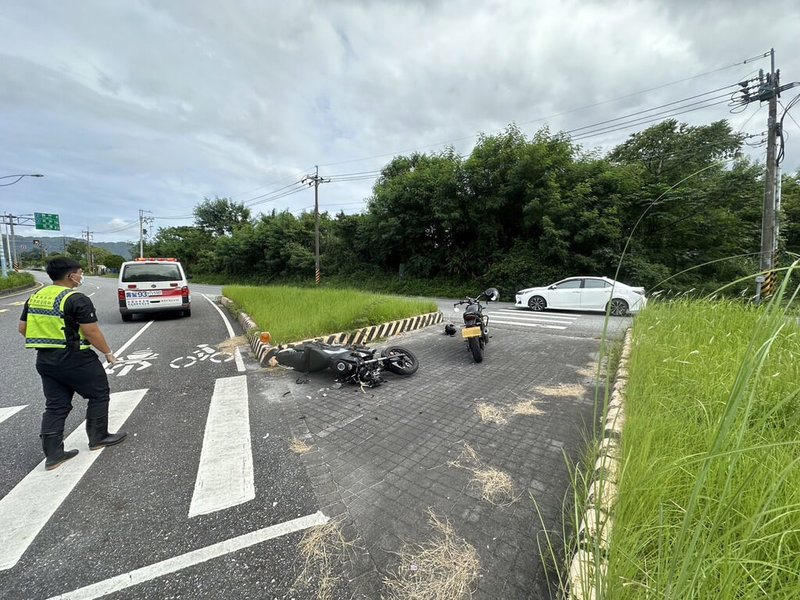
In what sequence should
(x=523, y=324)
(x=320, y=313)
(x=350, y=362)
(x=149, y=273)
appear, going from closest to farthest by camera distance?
(x=350, y=362) < (x=320, y=313) < (x=523, y=324) < (x=149, y=273)

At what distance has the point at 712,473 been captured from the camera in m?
1.82

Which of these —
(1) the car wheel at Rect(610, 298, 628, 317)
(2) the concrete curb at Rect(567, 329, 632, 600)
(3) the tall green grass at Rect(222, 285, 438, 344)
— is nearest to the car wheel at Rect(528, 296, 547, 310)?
(1) the car wheel at Rect(610, 298, 628, 317)

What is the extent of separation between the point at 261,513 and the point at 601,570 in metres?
2.04

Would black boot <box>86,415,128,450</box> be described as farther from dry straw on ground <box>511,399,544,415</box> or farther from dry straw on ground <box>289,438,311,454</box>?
dry straw on ground <box>511,399,544,415</box>

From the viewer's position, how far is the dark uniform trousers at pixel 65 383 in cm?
281

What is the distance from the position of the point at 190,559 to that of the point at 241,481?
67cm

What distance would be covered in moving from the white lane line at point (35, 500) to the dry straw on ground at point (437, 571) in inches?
89.7

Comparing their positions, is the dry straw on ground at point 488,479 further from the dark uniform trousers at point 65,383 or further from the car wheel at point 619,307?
the car wheel at point 619,307

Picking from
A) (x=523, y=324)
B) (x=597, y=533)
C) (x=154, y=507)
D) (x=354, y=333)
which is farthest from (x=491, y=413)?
(x=523, y=324)

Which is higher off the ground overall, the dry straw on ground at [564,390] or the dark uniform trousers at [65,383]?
the dark uniform trousers at [65,383]

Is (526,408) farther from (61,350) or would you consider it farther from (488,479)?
(61,350)

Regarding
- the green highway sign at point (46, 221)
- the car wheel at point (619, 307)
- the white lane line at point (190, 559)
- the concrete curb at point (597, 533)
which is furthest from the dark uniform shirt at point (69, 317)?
the green highway sign at point (46, 221)

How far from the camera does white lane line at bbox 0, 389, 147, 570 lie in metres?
2.05

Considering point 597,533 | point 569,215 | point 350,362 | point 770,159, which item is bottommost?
point 350,362
